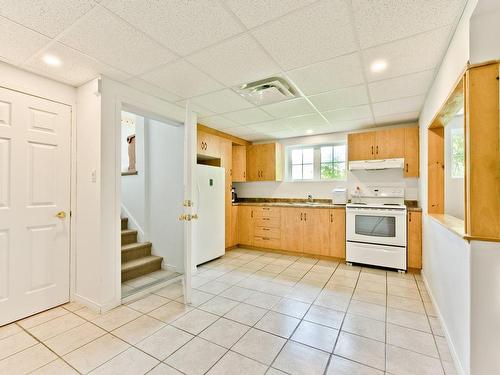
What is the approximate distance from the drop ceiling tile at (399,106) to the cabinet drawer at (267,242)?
2.77 metres

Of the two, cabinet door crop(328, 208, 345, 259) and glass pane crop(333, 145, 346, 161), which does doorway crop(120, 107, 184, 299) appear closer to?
cabinet door crop(328, 208, 345, 259)

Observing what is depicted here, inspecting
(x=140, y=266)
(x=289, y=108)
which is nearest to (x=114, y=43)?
(x=289, y=108)

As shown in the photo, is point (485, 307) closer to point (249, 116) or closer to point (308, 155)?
point (249, 116)

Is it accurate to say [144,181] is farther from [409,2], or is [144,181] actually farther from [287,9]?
[409,2]

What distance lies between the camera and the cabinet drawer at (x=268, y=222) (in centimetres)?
473

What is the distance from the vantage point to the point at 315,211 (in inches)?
172

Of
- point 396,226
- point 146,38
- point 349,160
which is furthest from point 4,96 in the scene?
point 396,226

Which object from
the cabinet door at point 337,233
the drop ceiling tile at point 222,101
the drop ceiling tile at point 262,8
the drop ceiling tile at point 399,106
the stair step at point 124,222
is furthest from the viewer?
Answer: the cabinet door at point 337,233

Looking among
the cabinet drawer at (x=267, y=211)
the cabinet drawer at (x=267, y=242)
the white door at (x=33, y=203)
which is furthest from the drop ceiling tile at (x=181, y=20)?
the cabinet drawer at (x=267, y=242)

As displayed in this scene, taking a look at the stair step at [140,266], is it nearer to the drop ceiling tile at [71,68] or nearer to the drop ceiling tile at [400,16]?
the drop ceiling tile at [71,68]

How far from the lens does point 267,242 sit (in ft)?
15.8

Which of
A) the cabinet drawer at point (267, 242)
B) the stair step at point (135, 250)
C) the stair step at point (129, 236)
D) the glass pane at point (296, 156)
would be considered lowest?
the cabinet drawer at point (267, 242)

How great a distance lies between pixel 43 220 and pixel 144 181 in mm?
1489

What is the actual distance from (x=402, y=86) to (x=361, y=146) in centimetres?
165
